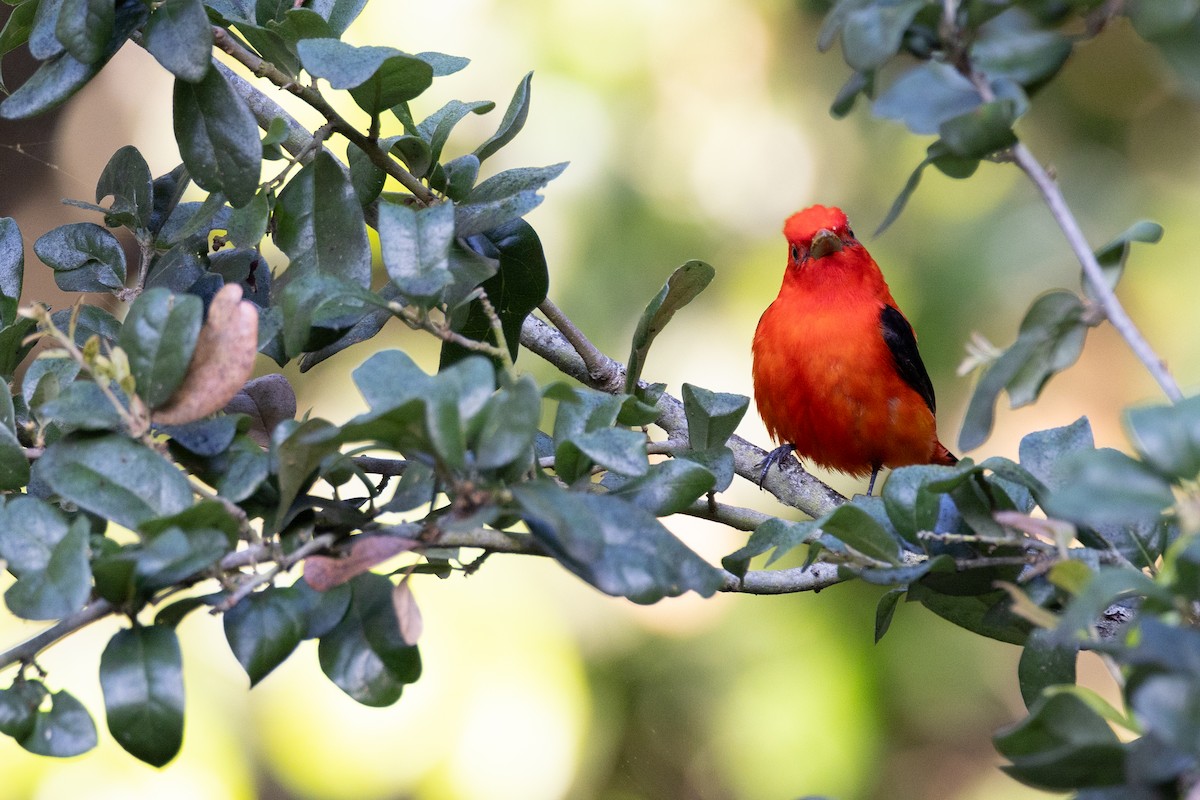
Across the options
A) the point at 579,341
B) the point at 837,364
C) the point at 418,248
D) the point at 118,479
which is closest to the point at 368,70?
the point at 418,248

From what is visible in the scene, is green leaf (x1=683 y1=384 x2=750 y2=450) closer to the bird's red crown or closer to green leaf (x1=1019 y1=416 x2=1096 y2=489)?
green leaf (x1=1019 y1=416 x2=1096 y2=489)

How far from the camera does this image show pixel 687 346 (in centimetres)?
268

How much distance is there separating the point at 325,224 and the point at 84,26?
0.24m

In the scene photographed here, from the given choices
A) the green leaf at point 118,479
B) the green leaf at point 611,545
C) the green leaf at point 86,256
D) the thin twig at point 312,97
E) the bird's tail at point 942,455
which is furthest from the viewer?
the bird's tail at point 942,455

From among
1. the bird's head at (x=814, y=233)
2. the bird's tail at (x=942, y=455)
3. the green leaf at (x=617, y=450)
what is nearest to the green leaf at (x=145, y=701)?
the green leaf at (x=617, y=450)

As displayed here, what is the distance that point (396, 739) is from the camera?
225cm

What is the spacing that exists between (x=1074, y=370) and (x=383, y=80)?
2369mm

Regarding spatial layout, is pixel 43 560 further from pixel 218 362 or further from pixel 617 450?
pixel 617 450

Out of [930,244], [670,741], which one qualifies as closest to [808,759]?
[670,741]

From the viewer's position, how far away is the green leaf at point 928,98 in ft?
2.31

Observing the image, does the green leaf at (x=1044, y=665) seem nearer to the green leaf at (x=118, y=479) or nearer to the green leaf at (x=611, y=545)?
the green leaf at (x=611, y=545)

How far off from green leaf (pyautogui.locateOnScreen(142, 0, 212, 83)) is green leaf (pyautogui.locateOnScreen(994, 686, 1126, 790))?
2.42 feet

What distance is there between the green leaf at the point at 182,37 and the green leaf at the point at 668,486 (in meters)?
0.46

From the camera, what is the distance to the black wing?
249 cm
